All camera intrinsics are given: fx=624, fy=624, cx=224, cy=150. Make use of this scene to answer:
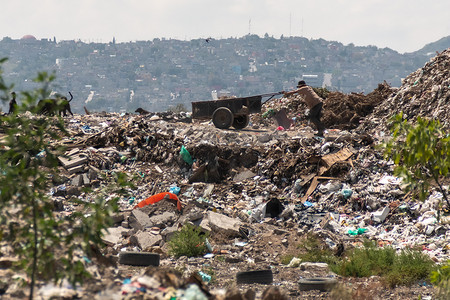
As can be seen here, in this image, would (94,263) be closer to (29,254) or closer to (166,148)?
(29,254)

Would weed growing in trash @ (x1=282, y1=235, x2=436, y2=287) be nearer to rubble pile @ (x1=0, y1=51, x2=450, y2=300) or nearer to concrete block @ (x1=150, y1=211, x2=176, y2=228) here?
rubble pile @ (x1=0, y1=51, x2=450, y2=300)

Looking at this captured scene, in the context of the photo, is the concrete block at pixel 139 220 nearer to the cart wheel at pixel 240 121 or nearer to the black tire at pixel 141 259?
the black tire at pixel 141 259

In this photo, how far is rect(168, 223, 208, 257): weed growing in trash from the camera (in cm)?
923

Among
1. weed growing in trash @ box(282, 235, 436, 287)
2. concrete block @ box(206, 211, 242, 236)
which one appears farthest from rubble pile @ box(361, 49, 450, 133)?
weed growing in trash @ box(282, 235, 436, 287)

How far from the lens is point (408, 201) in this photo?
448 inches

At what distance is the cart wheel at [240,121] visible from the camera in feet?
60.2

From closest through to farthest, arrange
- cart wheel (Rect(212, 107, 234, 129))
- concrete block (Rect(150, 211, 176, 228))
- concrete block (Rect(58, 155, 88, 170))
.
Answer: concrete block (Rect(150, 211, 176, 228)) → concrete block (Rect(58, 155, 88, 170)) → cart wheel (Rect(212, 107, 234, 129))

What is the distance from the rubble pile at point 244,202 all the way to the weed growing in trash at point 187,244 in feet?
0.53

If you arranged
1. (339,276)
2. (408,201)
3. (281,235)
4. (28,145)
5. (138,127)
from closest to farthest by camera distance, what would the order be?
(28,145)
(339,276)
(281,235)
(408,201)
(138,127)

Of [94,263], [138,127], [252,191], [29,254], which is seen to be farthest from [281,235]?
[138,127]

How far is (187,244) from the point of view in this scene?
9.26 metres

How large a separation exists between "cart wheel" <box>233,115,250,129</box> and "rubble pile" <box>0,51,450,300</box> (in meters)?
0.66

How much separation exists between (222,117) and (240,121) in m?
0.87

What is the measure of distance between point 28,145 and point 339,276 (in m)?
4.96
